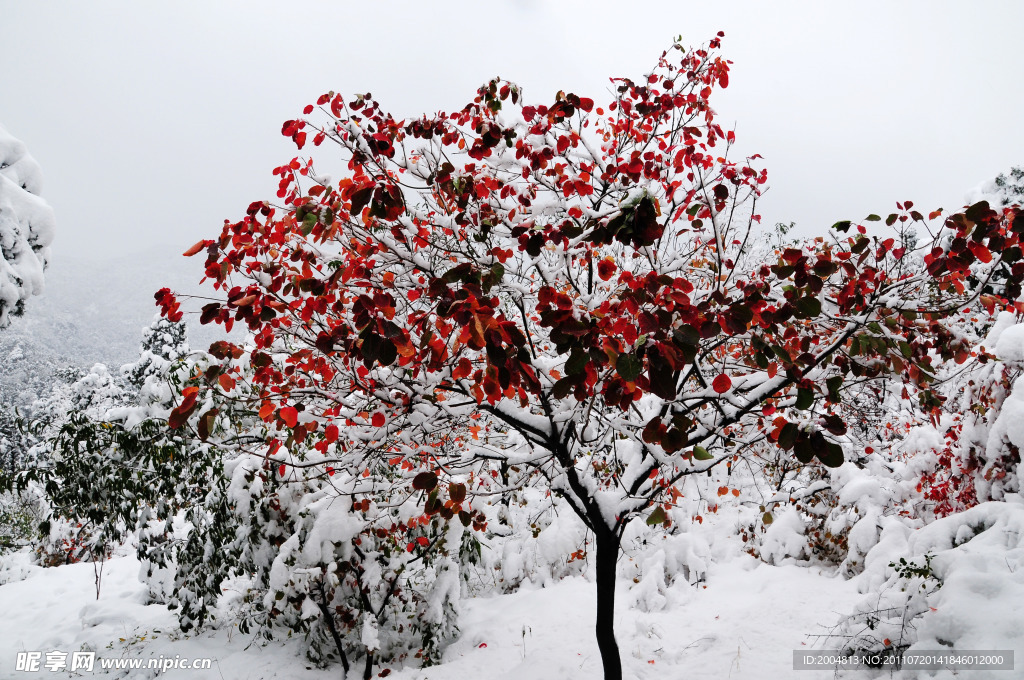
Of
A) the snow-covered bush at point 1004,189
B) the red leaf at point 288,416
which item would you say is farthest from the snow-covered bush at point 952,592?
the snow-covered bush at point 1004,189

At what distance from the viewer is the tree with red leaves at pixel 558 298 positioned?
196 cm

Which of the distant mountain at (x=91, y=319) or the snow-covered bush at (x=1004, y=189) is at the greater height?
the distant mountain at (x=91, y=319)

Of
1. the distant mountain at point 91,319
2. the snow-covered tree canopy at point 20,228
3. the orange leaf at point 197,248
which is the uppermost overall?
the distant mountain at point 91,319

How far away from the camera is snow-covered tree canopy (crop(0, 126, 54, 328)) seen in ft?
18.6

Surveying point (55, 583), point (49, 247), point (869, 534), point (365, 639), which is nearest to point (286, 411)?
point (365, 639)

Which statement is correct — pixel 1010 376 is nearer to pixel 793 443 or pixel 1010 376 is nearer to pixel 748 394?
pixel 748 394

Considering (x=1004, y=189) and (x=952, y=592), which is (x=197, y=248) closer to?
(x=952, y=592)

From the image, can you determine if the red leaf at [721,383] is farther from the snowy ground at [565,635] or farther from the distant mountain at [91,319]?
the distant mountain at [91,319]

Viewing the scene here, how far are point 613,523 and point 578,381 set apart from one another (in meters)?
2.26

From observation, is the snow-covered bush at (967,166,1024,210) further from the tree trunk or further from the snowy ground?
the tree trunk

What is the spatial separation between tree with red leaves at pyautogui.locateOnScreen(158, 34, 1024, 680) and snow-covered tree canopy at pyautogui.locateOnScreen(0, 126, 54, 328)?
4.99 m

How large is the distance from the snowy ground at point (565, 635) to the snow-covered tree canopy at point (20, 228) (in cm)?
433

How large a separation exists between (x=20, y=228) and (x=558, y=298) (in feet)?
24.0

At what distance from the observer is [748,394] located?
2.93 metres
